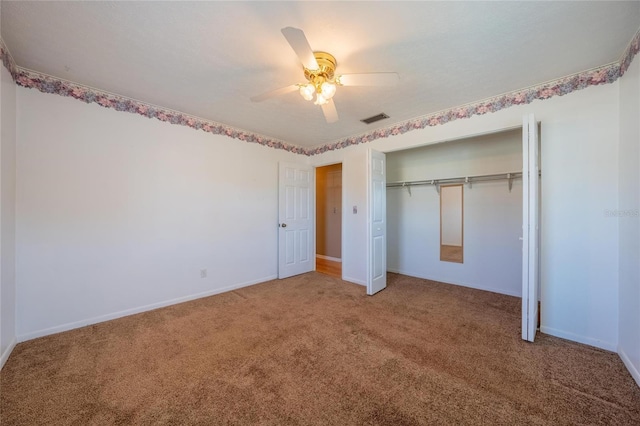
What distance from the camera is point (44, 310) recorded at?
233cm

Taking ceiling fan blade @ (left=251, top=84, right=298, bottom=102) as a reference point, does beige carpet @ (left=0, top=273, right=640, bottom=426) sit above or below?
below

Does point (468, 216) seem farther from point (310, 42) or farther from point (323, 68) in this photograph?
point (310, 42)

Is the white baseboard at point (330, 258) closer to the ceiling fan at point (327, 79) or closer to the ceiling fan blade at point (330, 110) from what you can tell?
the ceiling fan blade at point (330, 110)

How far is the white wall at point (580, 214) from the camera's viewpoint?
6.97 ft

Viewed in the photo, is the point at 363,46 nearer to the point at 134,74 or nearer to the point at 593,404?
the point at 134,74

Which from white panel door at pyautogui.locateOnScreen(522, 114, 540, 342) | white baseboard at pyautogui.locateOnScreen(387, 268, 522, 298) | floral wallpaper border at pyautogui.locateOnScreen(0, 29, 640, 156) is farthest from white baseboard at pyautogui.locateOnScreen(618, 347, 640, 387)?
floral wallpaper border at pyautogui.locateOnScreen(0, 29, 640, 156)

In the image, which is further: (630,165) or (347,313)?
(347,313)

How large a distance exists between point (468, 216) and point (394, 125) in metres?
1.88

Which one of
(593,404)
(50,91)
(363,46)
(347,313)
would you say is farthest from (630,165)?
(50,91)

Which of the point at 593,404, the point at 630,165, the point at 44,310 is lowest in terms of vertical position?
the point at 593,404

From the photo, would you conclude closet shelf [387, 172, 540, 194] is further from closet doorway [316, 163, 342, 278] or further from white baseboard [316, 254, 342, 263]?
white baseboard [316, 254, 342, 263]

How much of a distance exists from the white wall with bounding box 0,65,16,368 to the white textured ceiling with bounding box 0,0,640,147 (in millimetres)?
397

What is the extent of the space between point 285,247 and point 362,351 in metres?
2.52

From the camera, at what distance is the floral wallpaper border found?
2115 mm
